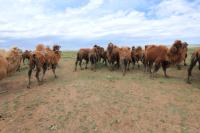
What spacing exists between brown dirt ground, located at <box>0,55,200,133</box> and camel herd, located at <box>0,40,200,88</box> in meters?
1.22

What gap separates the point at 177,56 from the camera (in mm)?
19344

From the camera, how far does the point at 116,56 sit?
22891 millimetres

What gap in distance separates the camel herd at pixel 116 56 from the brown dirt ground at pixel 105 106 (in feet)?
4.01

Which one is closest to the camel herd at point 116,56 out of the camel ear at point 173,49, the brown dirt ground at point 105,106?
the camel ear at point 173,49

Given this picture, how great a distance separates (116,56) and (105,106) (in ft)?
Result: 31.9

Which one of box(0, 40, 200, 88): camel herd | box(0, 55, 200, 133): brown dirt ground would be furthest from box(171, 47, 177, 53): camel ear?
box(0, 55, 200, 133): brown dirt ground

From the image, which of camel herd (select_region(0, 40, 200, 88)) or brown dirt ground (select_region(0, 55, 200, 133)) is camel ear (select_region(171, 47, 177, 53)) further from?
brown dirt ground (select_region(0, 55, 200, 133))

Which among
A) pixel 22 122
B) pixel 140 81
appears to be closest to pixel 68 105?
pixel 22 122

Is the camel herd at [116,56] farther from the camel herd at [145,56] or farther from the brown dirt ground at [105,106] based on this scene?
the brown dirt ground at [105,106]

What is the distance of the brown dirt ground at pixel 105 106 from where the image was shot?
12.0 meters

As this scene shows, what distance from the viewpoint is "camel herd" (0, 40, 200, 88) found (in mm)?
18000

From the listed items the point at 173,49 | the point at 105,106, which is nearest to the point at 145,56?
the point at 173,49

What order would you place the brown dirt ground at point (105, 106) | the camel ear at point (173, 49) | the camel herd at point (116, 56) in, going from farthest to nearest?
the camel ear at point (173, 49) < the camel herd at point (116, 56) < the brown dirt ground at point (105, 106)

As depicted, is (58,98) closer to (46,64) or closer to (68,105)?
(68,105)
